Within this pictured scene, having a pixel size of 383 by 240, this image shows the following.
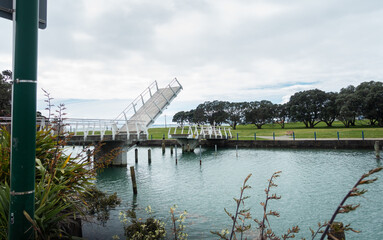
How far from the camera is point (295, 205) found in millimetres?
11344

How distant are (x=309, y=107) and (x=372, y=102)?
51.2ft

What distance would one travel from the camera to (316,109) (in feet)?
225

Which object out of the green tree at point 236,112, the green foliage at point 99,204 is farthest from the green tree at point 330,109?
the green foliage at point 99,204

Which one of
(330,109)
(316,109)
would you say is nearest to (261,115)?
(316,109)

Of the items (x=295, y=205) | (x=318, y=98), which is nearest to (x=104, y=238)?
(x=295, y=205)

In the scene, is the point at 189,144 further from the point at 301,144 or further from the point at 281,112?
the point at 281,112

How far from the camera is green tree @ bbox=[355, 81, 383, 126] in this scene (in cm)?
5450

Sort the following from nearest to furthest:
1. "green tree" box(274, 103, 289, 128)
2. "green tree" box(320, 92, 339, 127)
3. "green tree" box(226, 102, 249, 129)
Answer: "green tree" box(320, 92, 339, 127)
"green tree" box(274, 103, 289, 128)
"green tree" box(226, 102, 249, 129)

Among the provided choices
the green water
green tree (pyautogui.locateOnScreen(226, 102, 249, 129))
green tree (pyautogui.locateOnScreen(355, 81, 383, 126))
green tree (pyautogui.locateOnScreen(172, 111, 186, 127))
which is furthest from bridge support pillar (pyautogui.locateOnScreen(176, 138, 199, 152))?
green tree (pyautogui.locateOnScreen(172, 111, 186, 127))

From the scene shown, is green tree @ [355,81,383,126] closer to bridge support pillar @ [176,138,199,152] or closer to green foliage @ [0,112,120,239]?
bridge support pillar @ [176,138,199,152]

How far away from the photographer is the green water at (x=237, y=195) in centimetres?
886

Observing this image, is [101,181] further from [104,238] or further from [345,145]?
[345,145]

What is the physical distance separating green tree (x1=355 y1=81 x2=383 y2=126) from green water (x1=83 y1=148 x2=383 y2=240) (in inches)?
1537

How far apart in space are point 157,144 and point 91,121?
96.8ft
